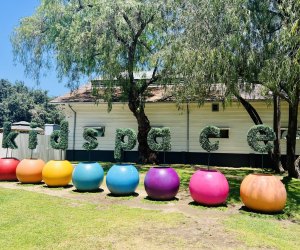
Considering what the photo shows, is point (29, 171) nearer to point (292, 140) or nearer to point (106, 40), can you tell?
point (106, 40)

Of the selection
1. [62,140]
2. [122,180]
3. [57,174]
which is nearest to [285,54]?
[122,180]

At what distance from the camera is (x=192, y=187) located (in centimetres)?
898

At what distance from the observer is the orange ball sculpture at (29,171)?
38.4 ft

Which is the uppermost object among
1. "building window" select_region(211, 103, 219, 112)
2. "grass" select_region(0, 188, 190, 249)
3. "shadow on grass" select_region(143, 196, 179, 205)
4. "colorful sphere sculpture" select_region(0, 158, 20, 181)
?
"building window" select_region(211, 103, 219, 112)

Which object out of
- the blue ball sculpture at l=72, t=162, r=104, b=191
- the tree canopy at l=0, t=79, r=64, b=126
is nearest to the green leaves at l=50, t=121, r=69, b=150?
the blue ball sculpture at l=72, t=162, r=104, b=191

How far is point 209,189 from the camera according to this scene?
8.69 meters

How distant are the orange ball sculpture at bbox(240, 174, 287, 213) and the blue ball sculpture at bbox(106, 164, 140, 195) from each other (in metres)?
3.26

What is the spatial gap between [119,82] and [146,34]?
2.74 m

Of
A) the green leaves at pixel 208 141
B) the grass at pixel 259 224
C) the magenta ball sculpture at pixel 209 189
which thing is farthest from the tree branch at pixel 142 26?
the magenta ball sculpture at pixel 209 189

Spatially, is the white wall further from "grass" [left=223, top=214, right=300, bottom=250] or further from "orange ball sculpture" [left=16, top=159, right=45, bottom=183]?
"grass" [left=223, top=214, right=300, bottom=250]

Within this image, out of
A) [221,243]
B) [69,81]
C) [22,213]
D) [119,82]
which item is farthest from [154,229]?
[69,81]

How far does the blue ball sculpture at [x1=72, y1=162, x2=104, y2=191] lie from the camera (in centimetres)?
1040

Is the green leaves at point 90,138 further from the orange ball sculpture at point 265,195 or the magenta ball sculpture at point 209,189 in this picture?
the orange ball sculpture at point 265,195

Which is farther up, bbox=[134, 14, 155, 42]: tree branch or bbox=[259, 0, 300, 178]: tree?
bbox=[134, 14, 155, 42]: tree branch
